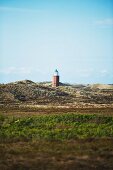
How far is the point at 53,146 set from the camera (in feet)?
64.6

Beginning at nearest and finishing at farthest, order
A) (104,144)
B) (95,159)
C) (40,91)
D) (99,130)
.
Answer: (95,159) → (104,144) → (99,130) → (40,91)

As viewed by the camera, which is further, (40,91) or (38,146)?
(40,91)

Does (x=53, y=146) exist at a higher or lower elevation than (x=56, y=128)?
lower

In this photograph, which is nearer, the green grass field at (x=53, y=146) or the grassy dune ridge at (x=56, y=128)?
the green grass field at (x=53, y=146)

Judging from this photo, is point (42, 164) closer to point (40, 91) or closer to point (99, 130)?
point (99, 130)

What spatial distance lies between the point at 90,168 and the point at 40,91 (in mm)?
65332

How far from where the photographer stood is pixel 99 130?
24875 millimetres

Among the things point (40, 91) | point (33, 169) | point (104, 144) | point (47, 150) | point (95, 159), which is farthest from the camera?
point (40, 91)

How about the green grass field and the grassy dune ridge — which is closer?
the green grass field

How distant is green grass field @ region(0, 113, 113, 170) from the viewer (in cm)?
1619

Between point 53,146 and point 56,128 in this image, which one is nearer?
point 53,146

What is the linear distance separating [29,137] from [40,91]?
5809 cm

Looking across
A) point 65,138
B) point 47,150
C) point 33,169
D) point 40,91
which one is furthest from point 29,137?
point 40,91

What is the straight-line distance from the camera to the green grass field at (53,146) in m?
16.2
